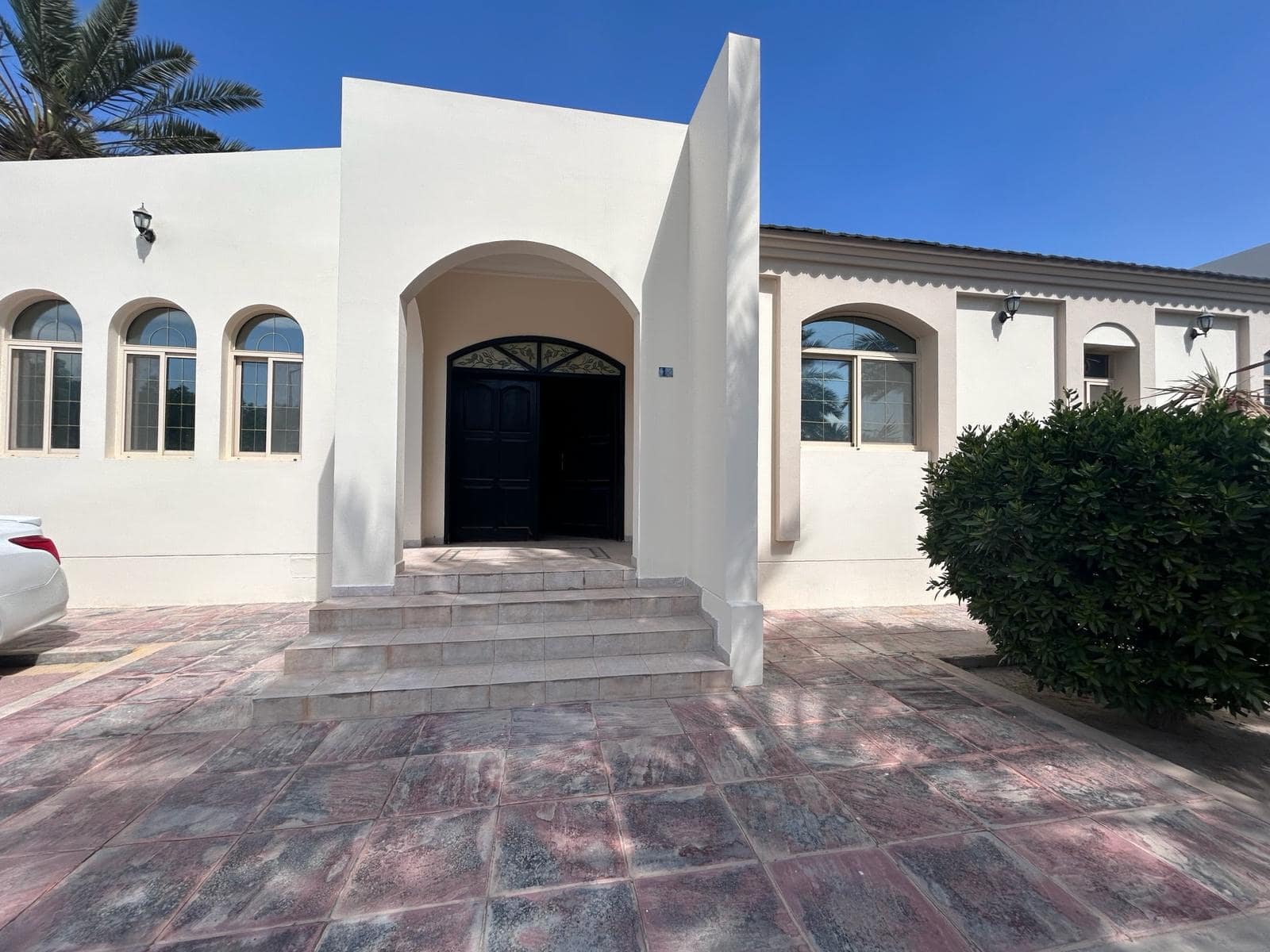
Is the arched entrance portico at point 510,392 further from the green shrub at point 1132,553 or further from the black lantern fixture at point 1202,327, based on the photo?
the black lantern fixture at point 1202,327

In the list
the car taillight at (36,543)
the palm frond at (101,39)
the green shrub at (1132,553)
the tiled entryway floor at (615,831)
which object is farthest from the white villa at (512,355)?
the palm frond at (101,39)

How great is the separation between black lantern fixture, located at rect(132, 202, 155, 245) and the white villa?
10 cm

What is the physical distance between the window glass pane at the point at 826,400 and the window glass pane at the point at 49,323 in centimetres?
850

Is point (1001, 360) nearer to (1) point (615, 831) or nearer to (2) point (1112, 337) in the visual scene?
(2) point (1112, 337)

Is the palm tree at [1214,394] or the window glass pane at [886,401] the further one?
the window glass pane at [886,401]

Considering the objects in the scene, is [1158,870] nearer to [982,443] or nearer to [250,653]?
[982,443]

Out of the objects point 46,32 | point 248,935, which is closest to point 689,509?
point 248,935

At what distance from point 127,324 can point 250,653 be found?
4.36 m

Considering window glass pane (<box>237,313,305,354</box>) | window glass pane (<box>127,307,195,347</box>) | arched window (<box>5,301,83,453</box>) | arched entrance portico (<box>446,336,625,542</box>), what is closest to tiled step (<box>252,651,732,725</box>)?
arched entrance portico (<box>446,336,625,542</box>)

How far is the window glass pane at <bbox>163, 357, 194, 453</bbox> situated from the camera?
5977mm

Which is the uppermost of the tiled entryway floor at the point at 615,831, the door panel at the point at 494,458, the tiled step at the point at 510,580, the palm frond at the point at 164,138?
the palm frond at the point at 164,138

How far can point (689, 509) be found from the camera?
15.4 ft

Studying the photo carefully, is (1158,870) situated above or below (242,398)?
below

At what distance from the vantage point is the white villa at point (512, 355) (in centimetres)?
434
